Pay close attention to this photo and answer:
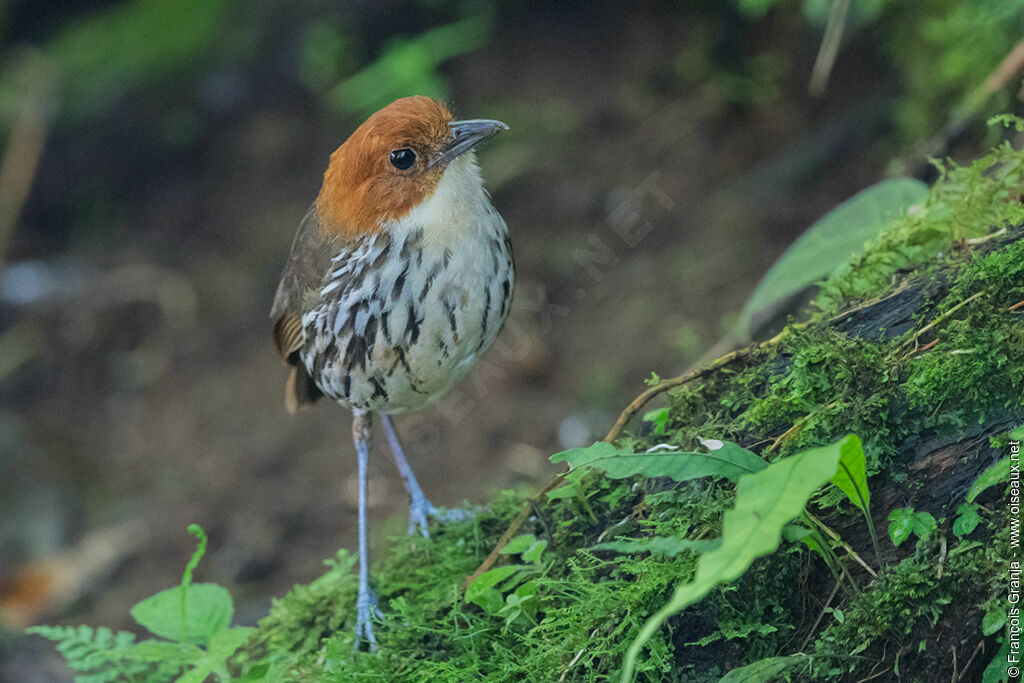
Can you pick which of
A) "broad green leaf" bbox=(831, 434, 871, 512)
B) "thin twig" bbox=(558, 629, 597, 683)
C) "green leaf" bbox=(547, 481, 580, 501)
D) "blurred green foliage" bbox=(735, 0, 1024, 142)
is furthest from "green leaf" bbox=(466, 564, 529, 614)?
"blurred green foliage" bbox=(735, 0, 1024, 142)

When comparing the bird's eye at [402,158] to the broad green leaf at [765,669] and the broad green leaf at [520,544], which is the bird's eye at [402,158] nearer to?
the broad green leaf at [520,544]

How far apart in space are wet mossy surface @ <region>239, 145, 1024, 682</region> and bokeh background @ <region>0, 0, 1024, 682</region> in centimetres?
189

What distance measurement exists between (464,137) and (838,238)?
1.44m

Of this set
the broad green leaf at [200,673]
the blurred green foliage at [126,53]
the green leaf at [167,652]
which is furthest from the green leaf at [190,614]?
the blurred green foliage at [126,53]

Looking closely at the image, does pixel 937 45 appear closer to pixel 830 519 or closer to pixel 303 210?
pixel 830 519

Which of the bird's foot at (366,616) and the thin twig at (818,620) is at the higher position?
the bird's foot at (366,616)

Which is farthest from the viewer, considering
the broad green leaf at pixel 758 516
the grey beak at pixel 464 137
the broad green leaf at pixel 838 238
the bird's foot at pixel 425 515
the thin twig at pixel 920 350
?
the bird's foot at pixel 425 515

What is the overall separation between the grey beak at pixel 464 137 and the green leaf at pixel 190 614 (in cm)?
162

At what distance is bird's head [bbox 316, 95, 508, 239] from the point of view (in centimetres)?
311

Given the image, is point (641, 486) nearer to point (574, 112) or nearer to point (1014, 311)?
point (1014, 311)

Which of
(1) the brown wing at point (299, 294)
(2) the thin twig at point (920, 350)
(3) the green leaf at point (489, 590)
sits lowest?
(2) the thin twig at point (920, 350)

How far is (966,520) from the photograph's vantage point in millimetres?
2123

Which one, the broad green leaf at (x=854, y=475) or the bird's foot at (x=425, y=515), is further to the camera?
the bird's foot at (x=425, y=515)

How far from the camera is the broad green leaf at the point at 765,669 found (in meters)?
2.07
